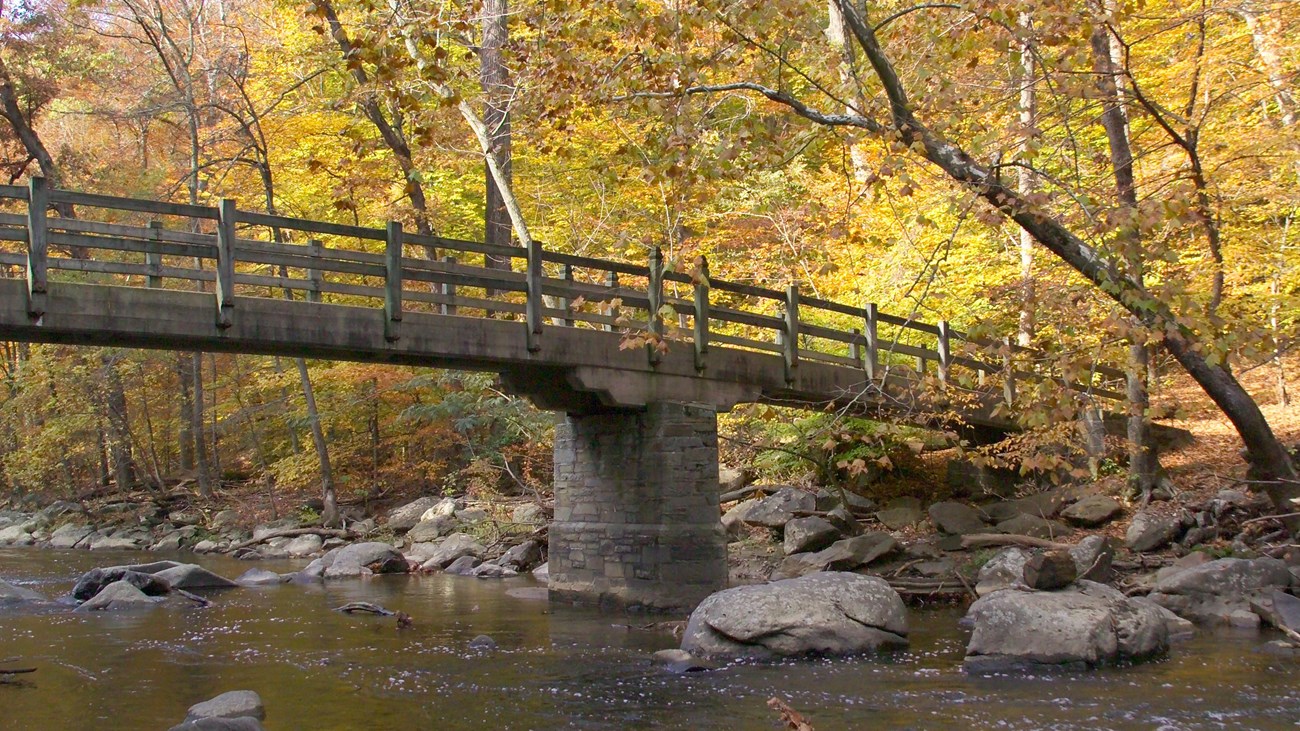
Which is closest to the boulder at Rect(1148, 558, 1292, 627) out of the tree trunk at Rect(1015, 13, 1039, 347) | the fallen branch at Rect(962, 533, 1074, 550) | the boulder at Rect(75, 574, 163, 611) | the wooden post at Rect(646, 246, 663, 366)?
the fallen branch at Rect(962, 533, 1074, 550)

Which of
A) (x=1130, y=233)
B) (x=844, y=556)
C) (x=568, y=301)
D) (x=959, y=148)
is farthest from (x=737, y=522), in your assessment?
(x=1130, y=233)

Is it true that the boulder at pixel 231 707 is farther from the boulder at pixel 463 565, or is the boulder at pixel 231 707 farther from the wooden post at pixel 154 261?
the boulder at pixel 463 565

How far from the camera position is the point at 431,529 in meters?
22.4

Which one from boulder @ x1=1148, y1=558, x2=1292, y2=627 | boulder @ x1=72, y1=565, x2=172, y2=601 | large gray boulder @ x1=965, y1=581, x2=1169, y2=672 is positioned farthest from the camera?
boulder @ x1=72, y1=565, x2=172, y2=601

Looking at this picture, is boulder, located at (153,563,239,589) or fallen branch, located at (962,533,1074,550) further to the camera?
boulder, located at (153,563,239,589)

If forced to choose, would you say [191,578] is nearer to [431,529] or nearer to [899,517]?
[431,529]

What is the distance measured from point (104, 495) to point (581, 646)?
25381 millimetres

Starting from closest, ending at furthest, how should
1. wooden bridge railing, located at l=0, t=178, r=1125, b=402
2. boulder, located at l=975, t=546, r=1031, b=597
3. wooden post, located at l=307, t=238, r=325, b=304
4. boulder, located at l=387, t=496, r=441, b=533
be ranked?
wooden bridge railing, located at l=0, t=178, r=1125, b=402 < wooden post, located at l=307, t=238, r=325, b=304 < boulder, located at l=975, t=546, r=1031, b=597 < boulder, located at l=387, t=496, r=441, b=533

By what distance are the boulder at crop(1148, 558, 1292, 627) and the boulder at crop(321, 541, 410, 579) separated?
12454 millimetres

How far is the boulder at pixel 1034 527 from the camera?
16.4m

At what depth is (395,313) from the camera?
12031mm

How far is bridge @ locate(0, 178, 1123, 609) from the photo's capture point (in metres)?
10.6

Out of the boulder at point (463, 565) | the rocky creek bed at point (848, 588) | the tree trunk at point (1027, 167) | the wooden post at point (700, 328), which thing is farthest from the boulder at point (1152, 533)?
the boulder at point (463, 565)

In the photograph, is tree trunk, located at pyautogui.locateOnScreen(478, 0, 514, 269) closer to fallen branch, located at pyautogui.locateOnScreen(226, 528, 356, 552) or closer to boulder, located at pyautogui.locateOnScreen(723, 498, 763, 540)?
boulder, located at pyautogui.locateOnScreen(723, 498, 763, 540)
